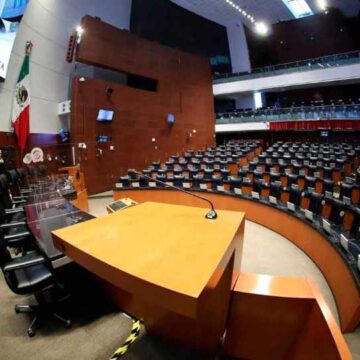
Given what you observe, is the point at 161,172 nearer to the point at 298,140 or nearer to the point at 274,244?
the point at 274,244

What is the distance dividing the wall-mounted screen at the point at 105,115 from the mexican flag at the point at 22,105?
7.59 feet

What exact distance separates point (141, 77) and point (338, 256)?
1098 cm

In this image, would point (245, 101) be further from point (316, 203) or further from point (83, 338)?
point (83, 338)

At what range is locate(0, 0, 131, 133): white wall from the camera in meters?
7.95

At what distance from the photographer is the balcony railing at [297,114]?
10.8 metres

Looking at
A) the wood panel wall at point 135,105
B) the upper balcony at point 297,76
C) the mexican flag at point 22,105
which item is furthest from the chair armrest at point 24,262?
the upper balcony at point 297,76

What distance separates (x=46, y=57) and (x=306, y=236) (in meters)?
9.98

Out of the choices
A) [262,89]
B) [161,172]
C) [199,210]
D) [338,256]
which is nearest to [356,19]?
[262,89]

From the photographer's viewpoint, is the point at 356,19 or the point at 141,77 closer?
the point at 141,77

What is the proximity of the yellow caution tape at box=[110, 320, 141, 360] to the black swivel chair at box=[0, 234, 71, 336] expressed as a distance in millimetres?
551

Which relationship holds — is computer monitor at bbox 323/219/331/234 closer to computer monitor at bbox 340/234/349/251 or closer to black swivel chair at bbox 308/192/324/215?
computer monitor at bbox 340/234/349/251

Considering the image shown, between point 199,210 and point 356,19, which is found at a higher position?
point 356,19

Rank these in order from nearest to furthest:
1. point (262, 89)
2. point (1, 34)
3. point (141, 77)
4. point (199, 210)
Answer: point (199, 210), point (1, 34), point (141, 77), point (262, 89)

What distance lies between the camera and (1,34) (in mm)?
6637
